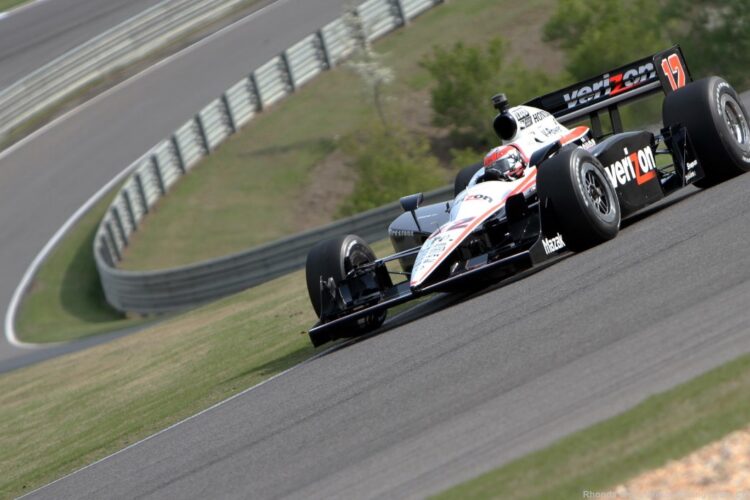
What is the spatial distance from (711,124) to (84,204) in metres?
20.1

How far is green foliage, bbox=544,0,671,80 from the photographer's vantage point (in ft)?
93.6

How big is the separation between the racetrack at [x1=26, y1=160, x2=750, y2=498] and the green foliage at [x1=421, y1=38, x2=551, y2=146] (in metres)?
18.7

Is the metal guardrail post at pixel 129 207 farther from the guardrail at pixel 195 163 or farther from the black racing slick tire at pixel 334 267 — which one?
the black racing slick tire at pixel 334 267

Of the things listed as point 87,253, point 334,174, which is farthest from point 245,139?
point 87,253

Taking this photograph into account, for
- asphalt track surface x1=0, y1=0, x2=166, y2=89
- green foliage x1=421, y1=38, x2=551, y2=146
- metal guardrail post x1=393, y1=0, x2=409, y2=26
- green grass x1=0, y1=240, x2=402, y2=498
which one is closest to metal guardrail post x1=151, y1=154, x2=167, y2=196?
green foliage x1=421, y1=38, x2=551, y2=146

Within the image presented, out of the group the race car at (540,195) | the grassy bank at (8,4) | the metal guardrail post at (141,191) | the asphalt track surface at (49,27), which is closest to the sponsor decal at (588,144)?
the race car at (540,195)

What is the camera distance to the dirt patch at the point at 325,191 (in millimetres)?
26391

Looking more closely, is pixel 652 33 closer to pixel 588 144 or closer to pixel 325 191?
pixel 325 191

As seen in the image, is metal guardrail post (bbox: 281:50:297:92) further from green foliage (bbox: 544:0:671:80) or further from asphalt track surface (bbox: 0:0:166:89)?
asphalt track surface (bbox: 0:0:166:89)

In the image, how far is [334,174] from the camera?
2842 centimetres

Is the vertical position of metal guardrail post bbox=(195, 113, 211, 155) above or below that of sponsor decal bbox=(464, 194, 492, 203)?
above

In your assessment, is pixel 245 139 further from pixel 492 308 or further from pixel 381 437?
pixel 381 437

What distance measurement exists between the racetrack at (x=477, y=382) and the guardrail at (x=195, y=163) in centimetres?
970

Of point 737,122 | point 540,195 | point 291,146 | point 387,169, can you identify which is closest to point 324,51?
point 291,146
